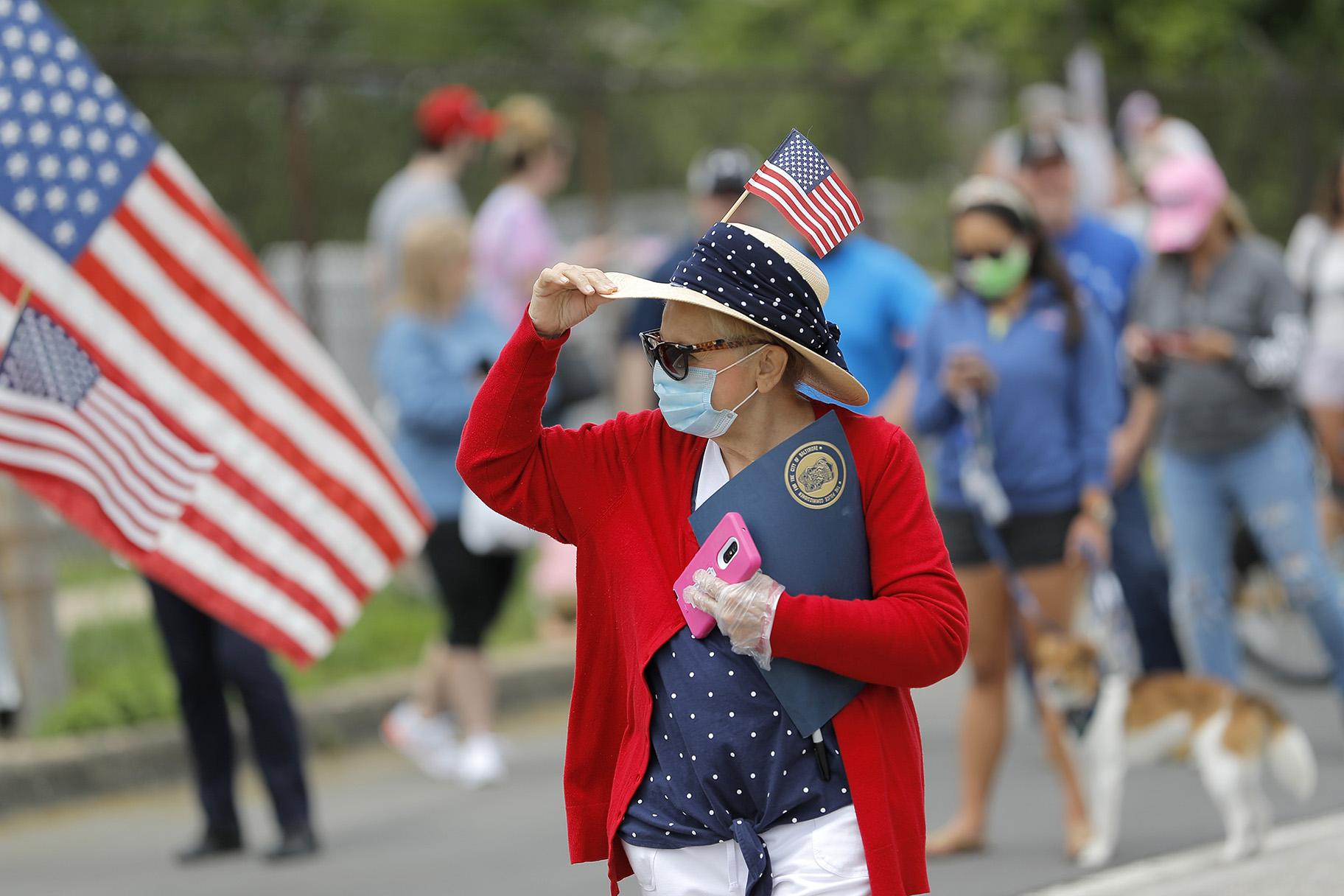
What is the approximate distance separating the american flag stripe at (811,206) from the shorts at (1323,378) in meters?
5.67

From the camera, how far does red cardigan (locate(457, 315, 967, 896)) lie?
317 cm

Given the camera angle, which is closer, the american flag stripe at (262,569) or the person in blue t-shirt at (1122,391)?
the american flag stripe at (262,569)

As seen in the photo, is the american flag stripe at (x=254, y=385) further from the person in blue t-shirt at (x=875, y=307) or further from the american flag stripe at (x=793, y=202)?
the american flag stripe at (x=793, y=202)

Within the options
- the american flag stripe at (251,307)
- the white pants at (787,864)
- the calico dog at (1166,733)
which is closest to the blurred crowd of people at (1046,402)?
the calico dog at (1166,733)

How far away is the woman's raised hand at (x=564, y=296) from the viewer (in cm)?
318

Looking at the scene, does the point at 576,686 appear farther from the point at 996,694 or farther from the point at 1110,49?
the point at 1110,49

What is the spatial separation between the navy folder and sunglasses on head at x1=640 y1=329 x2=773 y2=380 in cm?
18

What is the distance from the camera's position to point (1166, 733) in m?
6.21

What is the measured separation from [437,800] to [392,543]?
1.49 metres

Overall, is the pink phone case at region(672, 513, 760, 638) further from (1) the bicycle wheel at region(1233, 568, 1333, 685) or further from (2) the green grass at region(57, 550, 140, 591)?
(1) the bicycle wheel at region(1233, 568, 1333, 685)

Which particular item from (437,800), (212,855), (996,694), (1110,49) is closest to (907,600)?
(996,694)

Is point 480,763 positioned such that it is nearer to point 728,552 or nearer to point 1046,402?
point 1046,402

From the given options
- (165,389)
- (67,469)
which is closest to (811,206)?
(67,469)

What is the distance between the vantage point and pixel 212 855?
6695 mm
